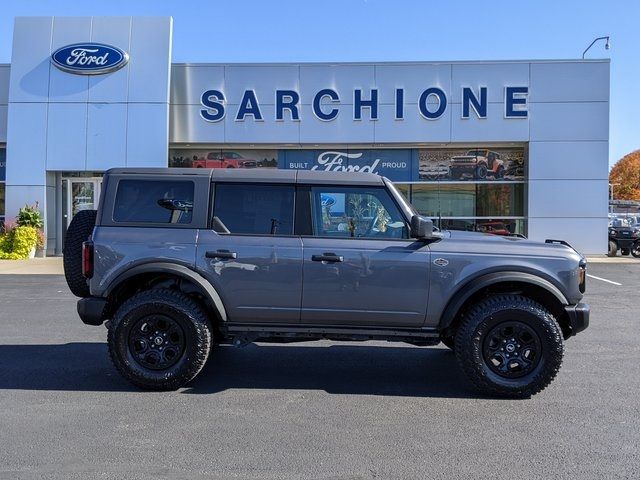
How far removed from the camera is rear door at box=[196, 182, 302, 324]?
5.27 m

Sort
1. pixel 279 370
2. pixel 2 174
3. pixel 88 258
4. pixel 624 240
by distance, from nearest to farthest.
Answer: pixel 88 258
pixel 279 370
pixel 624 240
pixel 2 174

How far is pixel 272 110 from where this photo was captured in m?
19.2

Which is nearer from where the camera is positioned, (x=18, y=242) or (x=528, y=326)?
(x=528, y=326)

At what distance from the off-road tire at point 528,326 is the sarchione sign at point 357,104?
14667 mm

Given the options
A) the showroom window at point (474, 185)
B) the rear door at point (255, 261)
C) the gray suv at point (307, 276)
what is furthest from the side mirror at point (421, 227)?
the showroom window at point (474, 185)

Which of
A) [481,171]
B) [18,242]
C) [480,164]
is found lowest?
[18,242]

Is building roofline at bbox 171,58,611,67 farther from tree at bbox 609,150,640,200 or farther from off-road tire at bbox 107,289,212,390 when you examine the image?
tree at bbox 609,150,640,200

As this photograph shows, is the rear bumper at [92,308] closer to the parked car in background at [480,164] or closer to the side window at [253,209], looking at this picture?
the side window at [253,209]

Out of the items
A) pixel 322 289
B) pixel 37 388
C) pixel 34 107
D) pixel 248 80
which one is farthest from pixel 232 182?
pixel 34 107

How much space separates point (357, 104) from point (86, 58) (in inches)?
341

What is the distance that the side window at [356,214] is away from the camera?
17.6ft

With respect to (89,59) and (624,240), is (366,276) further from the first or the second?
(624,240)

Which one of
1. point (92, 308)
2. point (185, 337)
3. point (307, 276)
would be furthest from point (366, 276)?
point (92, 308)

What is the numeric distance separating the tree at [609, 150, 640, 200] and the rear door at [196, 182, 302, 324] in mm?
90024
